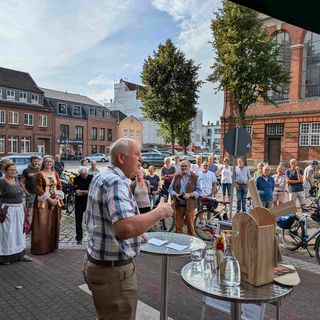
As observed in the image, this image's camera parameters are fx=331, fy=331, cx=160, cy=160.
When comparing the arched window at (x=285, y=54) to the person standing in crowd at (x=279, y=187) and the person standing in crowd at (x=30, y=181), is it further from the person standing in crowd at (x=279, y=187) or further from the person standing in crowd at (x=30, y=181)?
the person standing in crowd at (x=30, y=181)

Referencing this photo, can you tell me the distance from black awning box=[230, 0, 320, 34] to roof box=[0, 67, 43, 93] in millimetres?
46728

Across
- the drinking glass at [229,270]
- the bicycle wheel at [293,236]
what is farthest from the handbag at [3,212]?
the bicycle wheel at [293,236]

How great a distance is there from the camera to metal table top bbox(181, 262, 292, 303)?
230 centimetres

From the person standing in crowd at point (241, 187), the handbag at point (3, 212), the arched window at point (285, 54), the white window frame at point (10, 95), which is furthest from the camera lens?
the white window frame at point (10, 95)

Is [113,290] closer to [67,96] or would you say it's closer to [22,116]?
[22,116]

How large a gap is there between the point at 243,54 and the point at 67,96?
3802 centimetres

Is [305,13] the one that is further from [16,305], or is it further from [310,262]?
[310,262]

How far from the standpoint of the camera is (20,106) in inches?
1761

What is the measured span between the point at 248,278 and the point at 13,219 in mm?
4969

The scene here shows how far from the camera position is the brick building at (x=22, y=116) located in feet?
144

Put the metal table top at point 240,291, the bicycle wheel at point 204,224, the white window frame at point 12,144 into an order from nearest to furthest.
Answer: the metal table top at point 240,291
the bicycle wheel at point 204,224
the white window frame at point 12,144

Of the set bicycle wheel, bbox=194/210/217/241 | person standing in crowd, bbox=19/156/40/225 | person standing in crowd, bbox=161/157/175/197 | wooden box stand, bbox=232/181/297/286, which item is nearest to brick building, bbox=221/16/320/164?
person standing in crowd, bbox=161/157/175/197

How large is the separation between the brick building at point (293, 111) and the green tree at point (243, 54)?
20.4 feet

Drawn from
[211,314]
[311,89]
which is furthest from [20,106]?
[211,314]
